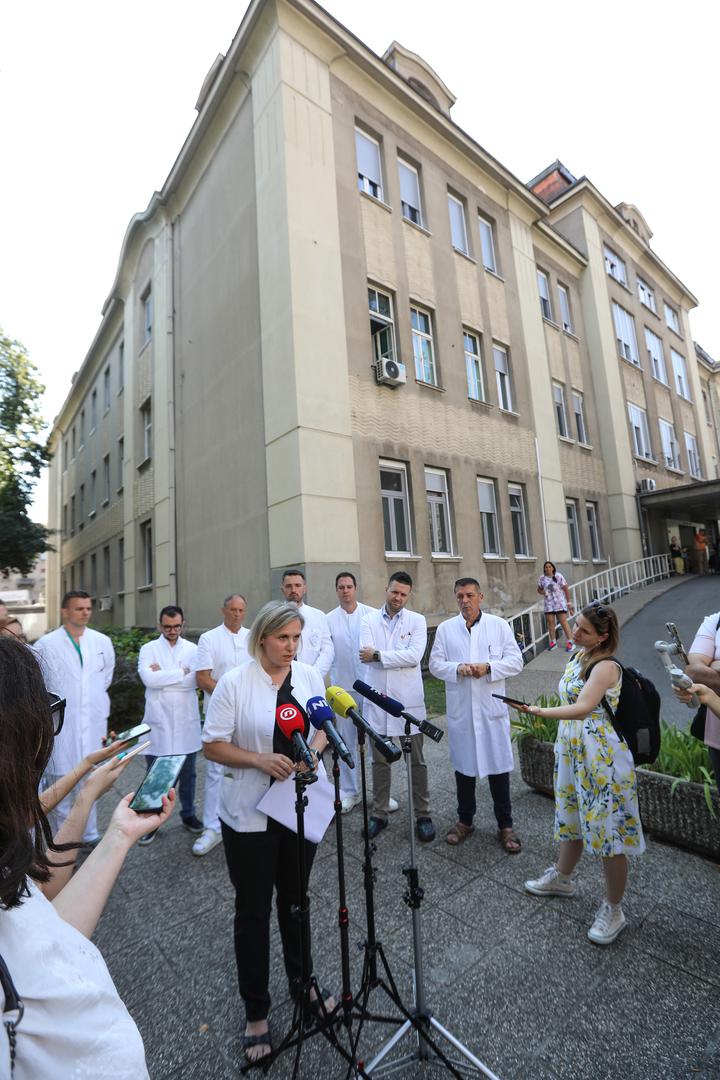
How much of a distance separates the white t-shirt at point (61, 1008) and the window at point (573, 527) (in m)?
18.3

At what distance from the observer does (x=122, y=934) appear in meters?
3.55

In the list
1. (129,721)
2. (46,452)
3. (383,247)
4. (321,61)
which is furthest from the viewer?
(46,452)

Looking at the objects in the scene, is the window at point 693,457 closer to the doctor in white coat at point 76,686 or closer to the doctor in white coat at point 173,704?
the doctor in white coat at point 173,704

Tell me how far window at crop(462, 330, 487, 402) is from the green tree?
18228 millimetres

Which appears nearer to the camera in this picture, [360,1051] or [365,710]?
[360,1051]

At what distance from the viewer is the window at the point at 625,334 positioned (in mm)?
21562

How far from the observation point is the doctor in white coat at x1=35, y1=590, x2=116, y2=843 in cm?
495

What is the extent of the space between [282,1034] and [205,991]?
56 cm

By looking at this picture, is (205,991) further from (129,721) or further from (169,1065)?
(129,721)

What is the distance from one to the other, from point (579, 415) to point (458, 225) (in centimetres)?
797

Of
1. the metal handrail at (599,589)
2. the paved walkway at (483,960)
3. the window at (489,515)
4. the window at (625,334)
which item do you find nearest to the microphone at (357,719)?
the paved walkway at (483,960)

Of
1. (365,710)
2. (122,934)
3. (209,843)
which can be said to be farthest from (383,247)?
(122,934)

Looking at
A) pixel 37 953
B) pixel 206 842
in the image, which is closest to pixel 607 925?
pixel 206 842

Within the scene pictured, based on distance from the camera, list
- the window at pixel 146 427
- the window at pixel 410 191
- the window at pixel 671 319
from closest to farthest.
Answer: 1. the window at pixel 410 191
2. the window at pixel 146 427
3. the window at pixel 671 319
